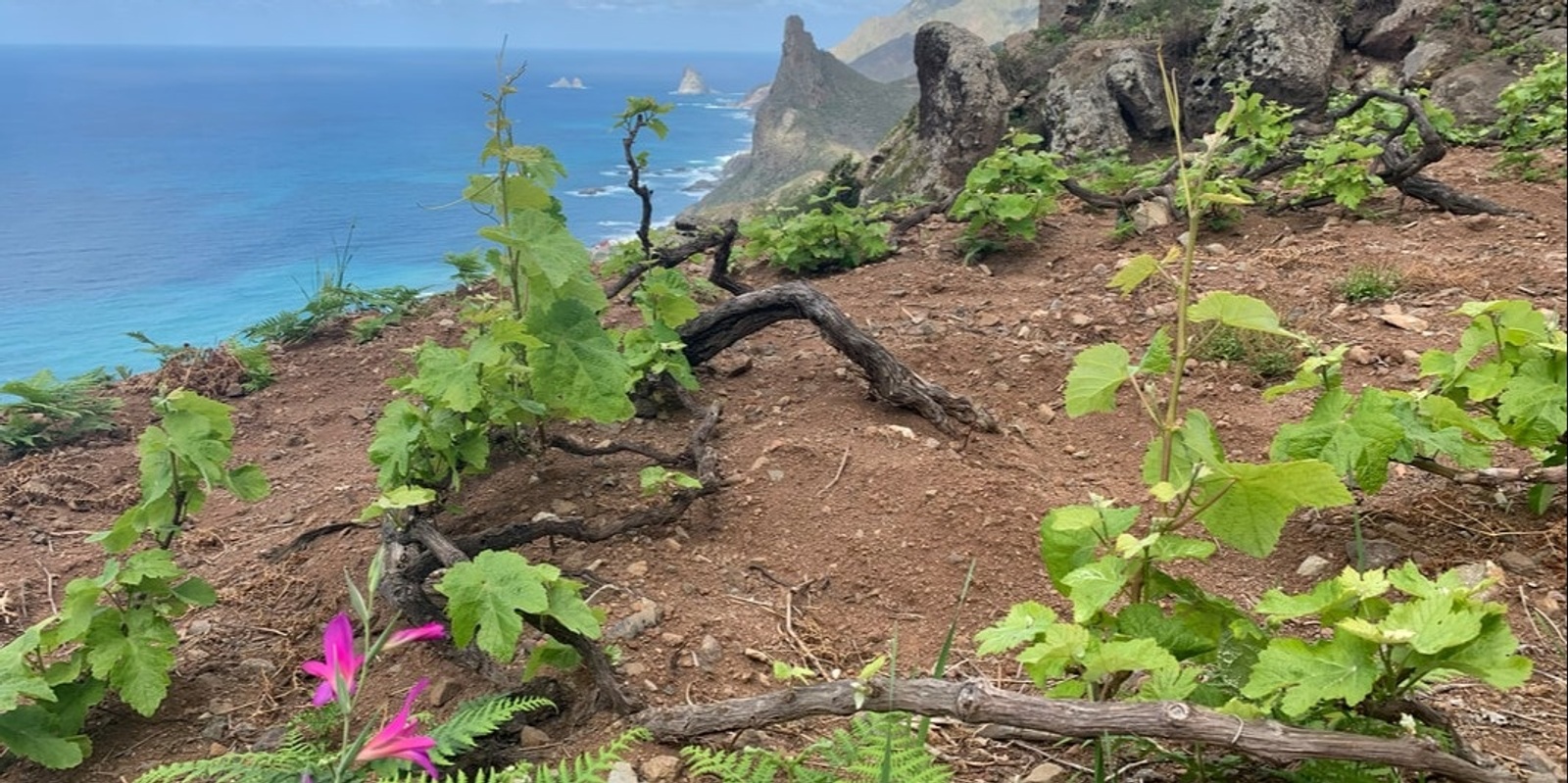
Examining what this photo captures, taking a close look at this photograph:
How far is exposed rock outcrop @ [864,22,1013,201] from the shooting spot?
806cm

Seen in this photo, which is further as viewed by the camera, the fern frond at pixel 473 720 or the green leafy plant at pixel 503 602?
the green leafy plant at pixel 503 602

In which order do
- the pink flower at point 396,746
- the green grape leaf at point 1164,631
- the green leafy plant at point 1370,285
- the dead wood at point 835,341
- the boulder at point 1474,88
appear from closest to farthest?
1. the pink flower at point 396,746
2. the green grape leaf at point 1164,631
3. the dead wood at point 835,341
4. the green leafy plant at point 1370,285
5. the boulder at point 1474,88

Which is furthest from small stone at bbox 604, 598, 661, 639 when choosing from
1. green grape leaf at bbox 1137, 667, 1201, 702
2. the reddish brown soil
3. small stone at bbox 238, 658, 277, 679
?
green grape leaf at bbox 1137, 667, 1201, 702

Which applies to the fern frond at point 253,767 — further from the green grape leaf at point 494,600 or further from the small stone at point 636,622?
the small stone at point 636,622

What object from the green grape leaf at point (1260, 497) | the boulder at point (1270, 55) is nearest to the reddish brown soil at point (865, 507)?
the green grape leaf at point (1260, 497)

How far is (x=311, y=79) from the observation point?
10430 mm

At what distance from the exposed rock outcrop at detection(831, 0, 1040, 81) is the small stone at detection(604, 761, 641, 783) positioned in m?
8.19

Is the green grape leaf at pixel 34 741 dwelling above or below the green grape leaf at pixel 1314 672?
below

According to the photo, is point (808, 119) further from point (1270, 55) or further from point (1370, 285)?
point (1370, 285)

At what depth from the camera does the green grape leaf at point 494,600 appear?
1552 mm

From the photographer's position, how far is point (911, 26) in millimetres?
8992

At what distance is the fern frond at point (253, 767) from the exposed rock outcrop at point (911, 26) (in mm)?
8306

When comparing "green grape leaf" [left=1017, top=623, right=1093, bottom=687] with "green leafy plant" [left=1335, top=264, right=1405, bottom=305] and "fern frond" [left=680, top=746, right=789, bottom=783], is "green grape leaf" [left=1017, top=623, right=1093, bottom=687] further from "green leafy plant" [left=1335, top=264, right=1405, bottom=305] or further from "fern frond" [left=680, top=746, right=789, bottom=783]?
"green leafy plant" [left=1335, top=264, right=1405, bottom=305]

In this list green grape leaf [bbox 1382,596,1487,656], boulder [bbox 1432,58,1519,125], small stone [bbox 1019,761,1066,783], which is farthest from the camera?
boulder [bbox 1432,58,1519,125]
